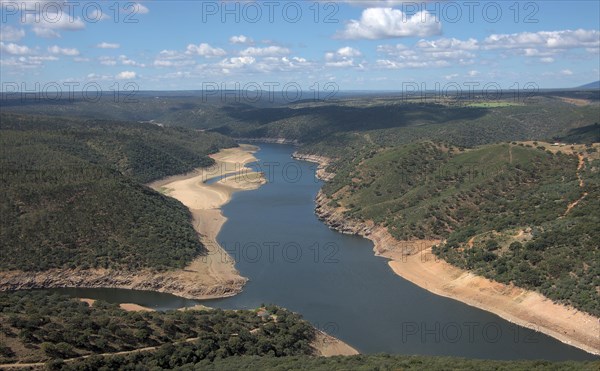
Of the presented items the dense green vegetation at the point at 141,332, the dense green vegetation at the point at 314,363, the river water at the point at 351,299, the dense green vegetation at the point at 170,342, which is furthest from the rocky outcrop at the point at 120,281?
the dense green vegetation at the point at 314,363

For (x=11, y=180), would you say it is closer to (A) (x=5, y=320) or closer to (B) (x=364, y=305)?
(A) (x=5, y=320)

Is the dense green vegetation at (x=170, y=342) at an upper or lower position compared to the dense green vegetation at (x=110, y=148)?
lower

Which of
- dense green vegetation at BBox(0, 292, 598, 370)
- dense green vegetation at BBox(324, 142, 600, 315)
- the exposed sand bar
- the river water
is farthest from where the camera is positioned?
the exposed sand bar

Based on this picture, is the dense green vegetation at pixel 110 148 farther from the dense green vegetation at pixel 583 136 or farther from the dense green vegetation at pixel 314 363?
the dense green vegetation at pixel 583 136

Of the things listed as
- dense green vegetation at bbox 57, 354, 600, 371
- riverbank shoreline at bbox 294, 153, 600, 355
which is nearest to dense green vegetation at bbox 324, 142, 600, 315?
riverbank shoreline at bbox 294, 153, 600, 355

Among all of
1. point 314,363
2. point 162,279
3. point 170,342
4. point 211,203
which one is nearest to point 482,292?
point 314,363

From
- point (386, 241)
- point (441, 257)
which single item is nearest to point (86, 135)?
point (386, 241)

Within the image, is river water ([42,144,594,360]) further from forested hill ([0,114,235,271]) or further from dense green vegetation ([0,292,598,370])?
dense green vegetation ([0,292,598,370])
